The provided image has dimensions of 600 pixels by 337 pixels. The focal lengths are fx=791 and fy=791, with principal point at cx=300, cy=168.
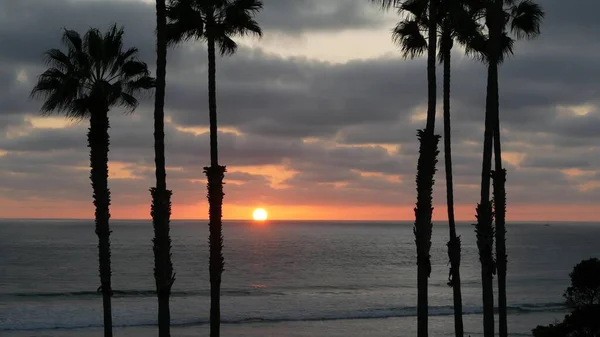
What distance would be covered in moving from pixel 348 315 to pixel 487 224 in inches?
1731

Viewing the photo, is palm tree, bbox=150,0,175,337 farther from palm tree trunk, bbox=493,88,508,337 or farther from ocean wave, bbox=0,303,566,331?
ocean wave, bbox=0,303,566,331

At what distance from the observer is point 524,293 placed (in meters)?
86.8

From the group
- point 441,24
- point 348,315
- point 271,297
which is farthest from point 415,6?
point 271,297

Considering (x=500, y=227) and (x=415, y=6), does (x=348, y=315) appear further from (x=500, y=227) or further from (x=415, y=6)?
(x=415, y=6)

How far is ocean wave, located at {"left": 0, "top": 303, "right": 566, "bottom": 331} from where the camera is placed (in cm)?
5756

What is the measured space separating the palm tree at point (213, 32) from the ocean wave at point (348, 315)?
34.5 m

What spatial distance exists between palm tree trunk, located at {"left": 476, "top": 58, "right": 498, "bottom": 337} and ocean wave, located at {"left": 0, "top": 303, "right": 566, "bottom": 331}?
38129 millimetres

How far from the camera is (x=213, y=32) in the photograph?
2620 cm

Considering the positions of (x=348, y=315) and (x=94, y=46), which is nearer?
(x=94, y=46)

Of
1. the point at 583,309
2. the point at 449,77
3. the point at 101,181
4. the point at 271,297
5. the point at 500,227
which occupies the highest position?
the point at 449,77

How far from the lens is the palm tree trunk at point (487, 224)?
76.6 ft

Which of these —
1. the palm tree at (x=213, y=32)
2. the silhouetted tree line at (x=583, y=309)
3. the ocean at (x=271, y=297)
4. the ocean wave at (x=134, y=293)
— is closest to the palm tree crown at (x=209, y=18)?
the palm tree at (x=213, y=32)

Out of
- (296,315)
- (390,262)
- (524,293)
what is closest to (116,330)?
(296,315)

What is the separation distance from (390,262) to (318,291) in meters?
58.2
